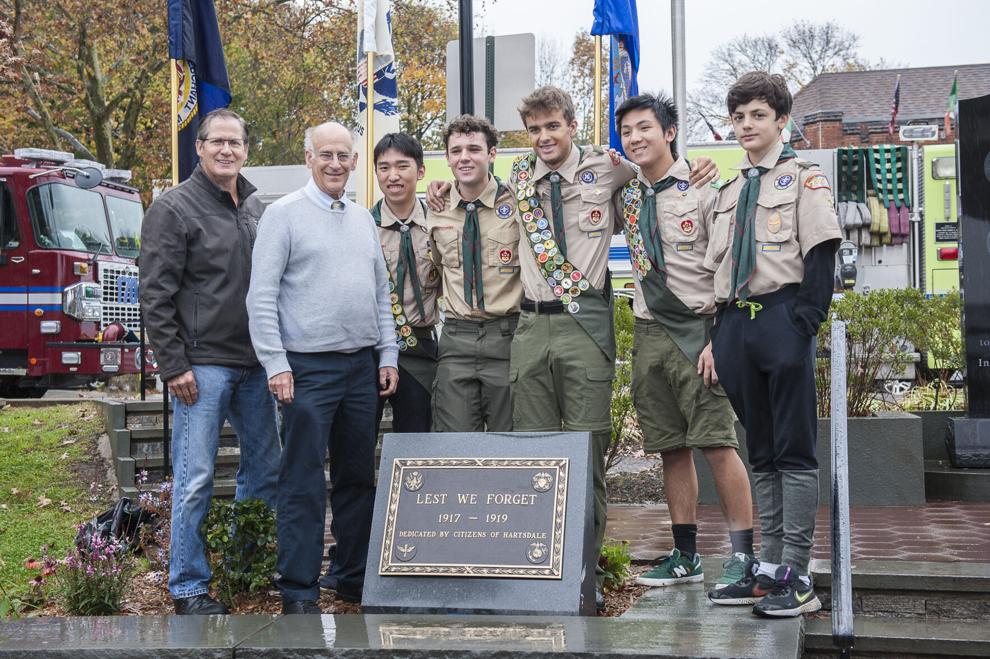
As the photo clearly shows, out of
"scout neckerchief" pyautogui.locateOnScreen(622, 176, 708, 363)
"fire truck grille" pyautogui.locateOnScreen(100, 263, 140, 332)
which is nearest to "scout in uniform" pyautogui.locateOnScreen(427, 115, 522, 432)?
"scout neckerchief" pyautogui.locateOnScreen(622, 176, 708, 363)

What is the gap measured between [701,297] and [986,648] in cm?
186

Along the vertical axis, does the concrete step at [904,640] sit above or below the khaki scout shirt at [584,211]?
below

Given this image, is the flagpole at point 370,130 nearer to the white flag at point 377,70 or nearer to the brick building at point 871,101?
the white flag at point 377,70

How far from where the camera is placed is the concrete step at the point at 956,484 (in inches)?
324

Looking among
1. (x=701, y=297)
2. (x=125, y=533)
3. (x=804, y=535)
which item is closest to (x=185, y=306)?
(x=125, y=533)

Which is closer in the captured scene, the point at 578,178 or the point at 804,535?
the point at 804,535

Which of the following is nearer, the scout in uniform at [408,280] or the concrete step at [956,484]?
the scout in uniform at [408,280]

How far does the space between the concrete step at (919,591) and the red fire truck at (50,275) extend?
37.4 ft

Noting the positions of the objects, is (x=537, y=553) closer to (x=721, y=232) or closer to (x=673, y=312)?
(x=673, y=312)

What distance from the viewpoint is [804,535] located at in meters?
Result: 4.63

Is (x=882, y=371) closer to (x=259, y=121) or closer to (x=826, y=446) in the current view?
(x=826, y=446)

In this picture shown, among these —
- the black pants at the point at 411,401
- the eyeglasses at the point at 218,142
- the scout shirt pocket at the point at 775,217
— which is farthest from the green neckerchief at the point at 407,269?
the scout shirt pocket at the point at 775,217

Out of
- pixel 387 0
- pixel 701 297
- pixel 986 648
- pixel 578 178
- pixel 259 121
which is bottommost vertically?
pixel 986 648

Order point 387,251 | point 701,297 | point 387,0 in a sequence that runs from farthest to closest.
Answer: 1. point 387,0
2. point 387,251
3. point 701,297
